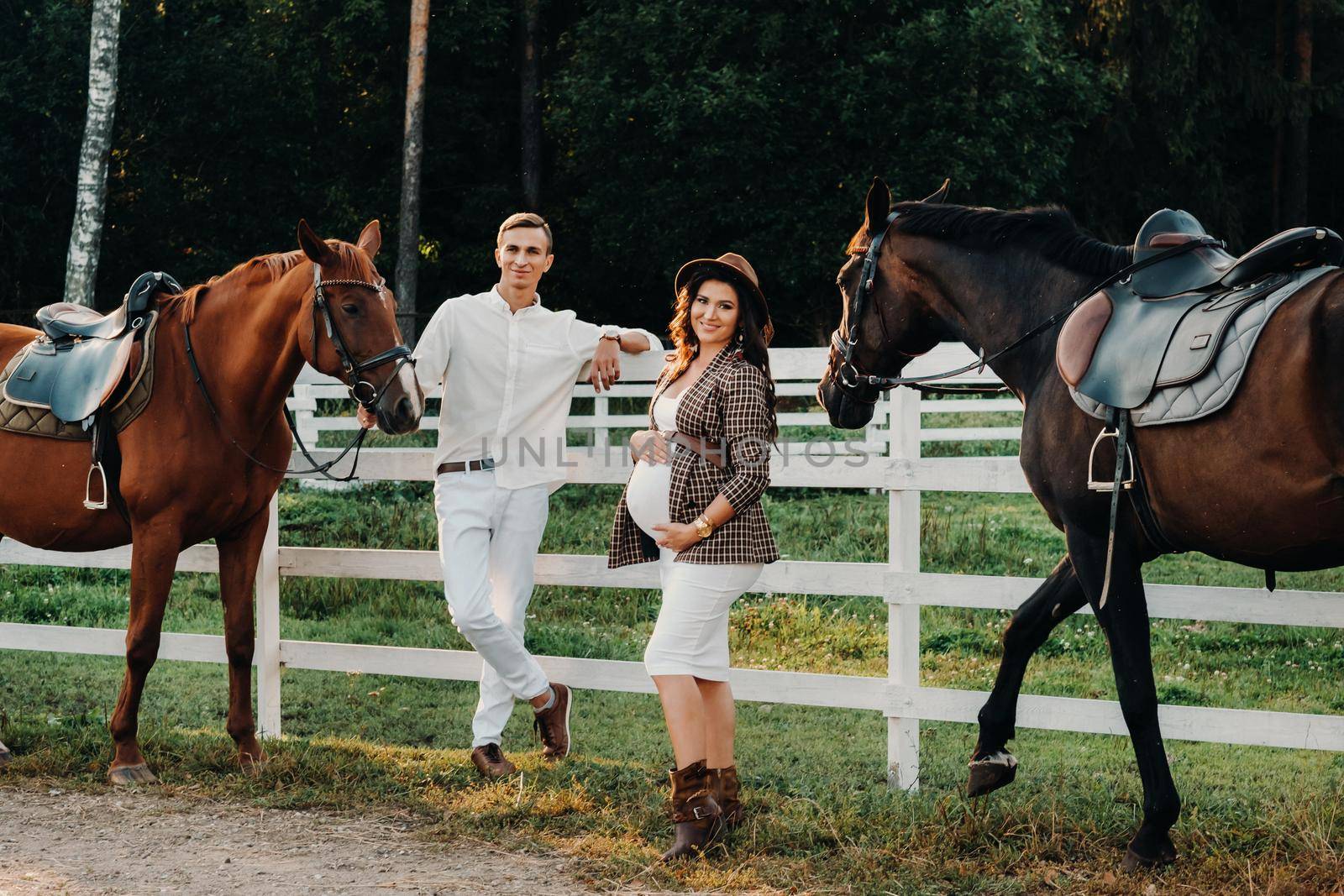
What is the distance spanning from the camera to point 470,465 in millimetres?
4602

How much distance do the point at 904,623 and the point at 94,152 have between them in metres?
13.6

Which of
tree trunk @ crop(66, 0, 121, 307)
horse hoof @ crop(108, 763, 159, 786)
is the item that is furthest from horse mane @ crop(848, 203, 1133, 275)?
tree trunk @ crop(66, 0, 121, 307)

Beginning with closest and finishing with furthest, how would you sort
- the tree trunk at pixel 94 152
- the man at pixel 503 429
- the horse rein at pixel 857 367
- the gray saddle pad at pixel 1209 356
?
the gray saddle pad at pixel 1209 356, the horse rein at pixel 857 367, the man at pixel 503 429, the tree trunk at pixel 94 152

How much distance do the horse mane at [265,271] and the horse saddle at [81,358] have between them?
110 mm

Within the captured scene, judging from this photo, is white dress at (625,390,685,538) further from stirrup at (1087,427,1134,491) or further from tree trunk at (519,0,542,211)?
tree trunk at (519,0,542,211)

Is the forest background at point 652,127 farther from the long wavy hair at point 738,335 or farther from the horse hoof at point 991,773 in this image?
the horse hoof at point 991,773

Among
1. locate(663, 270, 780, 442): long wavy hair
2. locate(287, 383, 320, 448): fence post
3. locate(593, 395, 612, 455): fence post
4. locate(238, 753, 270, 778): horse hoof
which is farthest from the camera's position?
locate(287, 383, 320, 448): fence post

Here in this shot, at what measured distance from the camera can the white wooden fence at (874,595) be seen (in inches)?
159

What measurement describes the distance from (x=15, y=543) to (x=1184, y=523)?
17.1 ft

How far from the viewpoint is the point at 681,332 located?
4.09 metres

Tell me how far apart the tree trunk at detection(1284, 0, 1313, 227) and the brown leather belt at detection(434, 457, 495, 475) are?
22.0 meters

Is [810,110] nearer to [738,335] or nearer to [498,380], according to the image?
[498,380]

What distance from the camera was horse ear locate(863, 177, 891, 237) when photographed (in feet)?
13.4

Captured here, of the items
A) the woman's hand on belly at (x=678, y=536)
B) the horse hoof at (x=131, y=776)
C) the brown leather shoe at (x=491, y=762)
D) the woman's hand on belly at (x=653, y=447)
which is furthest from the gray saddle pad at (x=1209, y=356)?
the horse hoof at (x=131, y=776)
